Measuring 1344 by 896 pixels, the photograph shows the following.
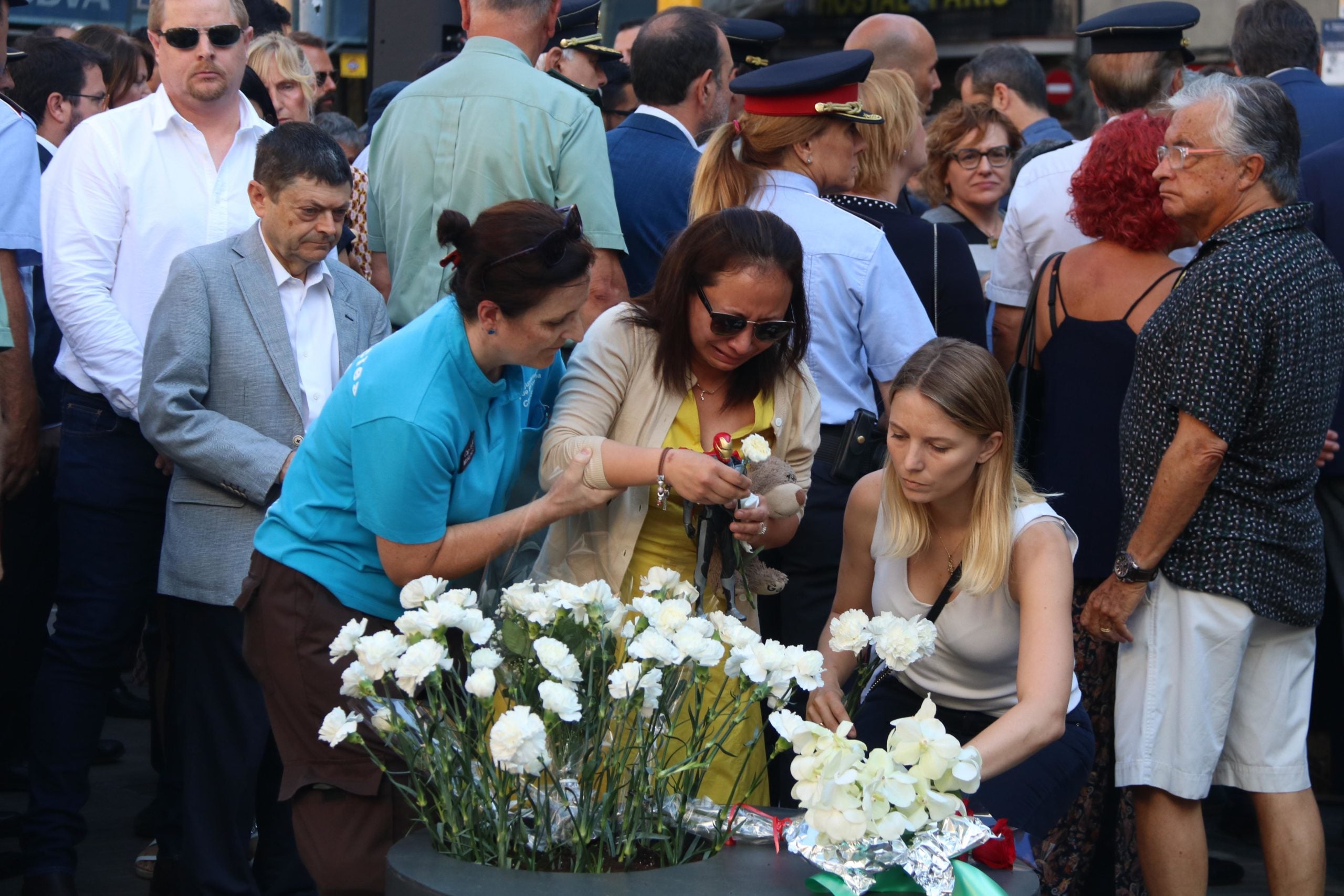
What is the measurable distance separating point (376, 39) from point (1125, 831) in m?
5.23

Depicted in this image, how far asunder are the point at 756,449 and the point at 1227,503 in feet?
4.19

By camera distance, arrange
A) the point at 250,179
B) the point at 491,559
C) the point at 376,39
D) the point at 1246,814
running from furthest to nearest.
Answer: the point at 376,39 → the point at 1246,814 → the point at 250,179 → the point at 491,559

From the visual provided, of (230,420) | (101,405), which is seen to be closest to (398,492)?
(230,420)

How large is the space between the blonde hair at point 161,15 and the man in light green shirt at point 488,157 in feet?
1.50

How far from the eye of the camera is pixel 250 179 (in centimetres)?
382

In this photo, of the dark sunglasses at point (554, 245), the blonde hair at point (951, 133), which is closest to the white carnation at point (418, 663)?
the dark sunglasses at point (554, 245)

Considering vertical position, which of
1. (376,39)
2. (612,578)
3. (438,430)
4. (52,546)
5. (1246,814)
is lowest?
(1246,814)

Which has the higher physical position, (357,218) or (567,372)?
(567,372)

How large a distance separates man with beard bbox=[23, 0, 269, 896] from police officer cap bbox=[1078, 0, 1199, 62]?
266 centimetres

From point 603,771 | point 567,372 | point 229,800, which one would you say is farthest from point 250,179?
point 603,771

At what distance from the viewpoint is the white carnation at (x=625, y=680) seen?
1.99 metres

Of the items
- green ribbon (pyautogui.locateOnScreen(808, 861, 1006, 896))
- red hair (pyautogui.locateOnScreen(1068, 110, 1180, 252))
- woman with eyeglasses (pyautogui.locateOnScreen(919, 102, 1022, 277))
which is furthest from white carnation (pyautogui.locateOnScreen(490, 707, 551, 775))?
woman with eyeglasses (pyautogui.locateOnScreen(919, 102, 1022, 277))

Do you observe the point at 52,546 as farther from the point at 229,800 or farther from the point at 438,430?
the point at 438,430

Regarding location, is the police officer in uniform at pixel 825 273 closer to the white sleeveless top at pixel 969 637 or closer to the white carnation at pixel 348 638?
the white sleeveless top at pixel 969 637
